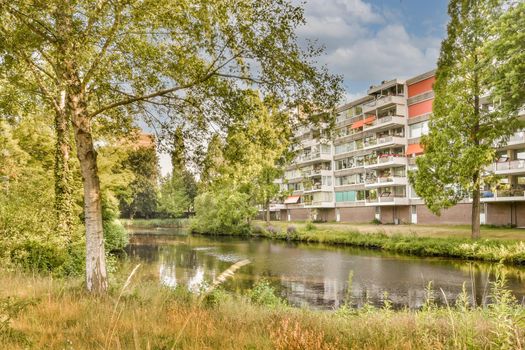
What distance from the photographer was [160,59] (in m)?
9.48

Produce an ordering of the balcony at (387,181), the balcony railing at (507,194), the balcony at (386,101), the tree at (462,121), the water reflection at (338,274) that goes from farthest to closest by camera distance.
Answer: the balcony at (386,101) < the balcony at (387,181) < the balcony railing at (507,194) < the tree at (462,121) < the water reflection at (338,274)

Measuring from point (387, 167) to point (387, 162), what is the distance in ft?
6.90

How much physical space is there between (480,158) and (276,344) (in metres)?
27.1

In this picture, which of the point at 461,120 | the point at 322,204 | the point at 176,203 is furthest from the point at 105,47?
the point at 176,203

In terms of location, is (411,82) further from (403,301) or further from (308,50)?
(308,50)

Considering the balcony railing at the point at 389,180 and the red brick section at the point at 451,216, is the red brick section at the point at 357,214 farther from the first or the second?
the red brick section at the point at 451,216

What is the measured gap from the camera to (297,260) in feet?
99.5

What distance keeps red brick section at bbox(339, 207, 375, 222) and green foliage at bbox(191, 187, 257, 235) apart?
50.3 feet

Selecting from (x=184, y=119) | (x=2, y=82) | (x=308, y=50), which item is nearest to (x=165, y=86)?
(x=184, y=119)

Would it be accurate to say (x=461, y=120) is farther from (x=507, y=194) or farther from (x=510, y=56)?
(x=507, y=194)

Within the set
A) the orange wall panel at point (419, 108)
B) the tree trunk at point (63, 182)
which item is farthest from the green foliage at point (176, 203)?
the tree trunk at point (63, 182)

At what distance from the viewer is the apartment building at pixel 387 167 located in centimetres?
4072

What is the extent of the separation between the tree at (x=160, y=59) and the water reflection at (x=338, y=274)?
19.7 ft

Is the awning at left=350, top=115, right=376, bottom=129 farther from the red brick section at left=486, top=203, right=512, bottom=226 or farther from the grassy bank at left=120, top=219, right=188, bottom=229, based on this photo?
the grassy bank at left=120, top=219, right=188, bottom=229
